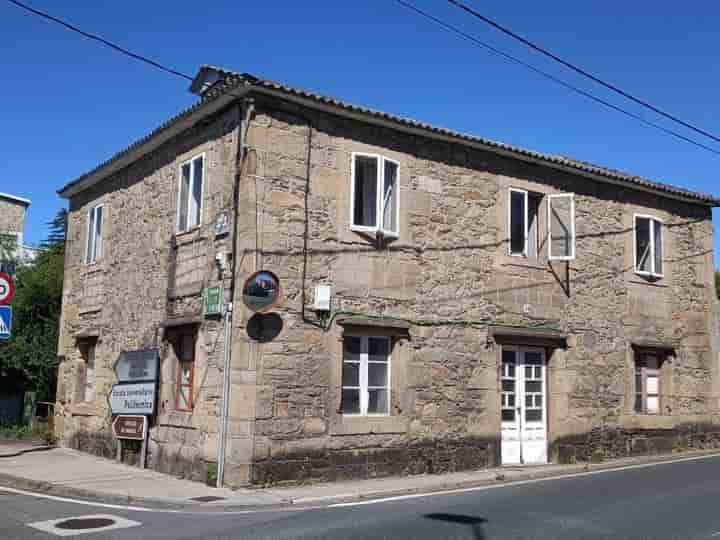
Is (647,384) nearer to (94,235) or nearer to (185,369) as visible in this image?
(185,369)

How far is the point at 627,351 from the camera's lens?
16609mm

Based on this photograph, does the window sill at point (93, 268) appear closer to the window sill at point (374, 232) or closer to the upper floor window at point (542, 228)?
the window sill at point (374, 232)

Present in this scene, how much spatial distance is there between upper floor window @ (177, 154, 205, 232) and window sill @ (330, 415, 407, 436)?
413 centimetres

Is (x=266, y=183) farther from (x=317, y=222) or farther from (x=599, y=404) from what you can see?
(x=599, y=404)

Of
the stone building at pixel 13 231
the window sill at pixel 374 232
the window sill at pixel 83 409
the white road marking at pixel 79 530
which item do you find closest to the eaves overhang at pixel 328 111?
the window sill at pixel 374 232

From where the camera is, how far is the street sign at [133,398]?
13.7 meters

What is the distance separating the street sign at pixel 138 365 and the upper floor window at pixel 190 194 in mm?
2323

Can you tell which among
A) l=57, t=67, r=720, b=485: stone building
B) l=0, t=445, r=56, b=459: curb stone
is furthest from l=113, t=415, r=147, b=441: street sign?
l=0, t=445, r=56, b=459: curb stone

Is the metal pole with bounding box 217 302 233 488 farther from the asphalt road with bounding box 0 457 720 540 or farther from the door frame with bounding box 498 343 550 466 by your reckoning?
the door frame with bounding box 498 343 550 466

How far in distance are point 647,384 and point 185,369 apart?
10079 mm

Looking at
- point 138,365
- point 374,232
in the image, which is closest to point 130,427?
point 138,365

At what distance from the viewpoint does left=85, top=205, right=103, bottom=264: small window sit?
1703cm

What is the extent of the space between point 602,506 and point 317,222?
594cm

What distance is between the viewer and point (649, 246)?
1745 centimetres
